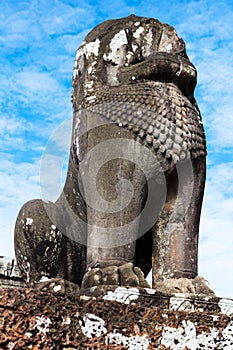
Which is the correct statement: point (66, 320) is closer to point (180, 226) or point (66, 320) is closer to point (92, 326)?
point (92, 326)

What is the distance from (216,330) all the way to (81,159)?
1.50 meters

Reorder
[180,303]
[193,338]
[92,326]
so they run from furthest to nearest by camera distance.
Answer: [180,303]
[193,338]
[92,326]

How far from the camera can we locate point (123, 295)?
3.30 meters

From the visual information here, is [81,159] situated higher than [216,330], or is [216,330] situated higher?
[81,159]

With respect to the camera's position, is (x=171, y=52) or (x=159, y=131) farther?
(x=171, y=52)

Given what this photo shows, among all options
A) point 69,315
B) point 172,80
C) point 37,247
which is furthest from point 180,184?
point 69,315

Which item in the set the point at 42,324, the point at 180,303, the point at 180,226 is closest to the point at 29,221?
the point at 180,226

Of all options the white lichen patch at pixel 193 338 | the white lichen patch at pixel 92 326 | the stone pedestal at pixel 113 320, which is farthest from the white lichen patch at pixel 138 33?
the white lichen patch at pixel 92 326

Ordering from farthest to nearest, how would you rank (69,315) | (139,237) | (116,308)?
(139,237) < (116,308) < (69,315)

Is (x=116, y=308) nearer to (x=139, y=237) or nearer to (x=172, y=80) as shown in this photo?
(x=139, y=237)

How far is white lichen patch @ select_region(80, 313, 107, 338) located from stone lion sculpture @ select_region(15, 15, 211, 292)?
1.97ft

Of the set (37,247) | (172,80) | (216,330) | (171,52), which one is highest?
(171,52)

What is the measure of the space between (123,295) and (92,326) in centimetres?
45

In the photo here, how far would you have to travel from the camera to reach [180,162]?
4.05m
